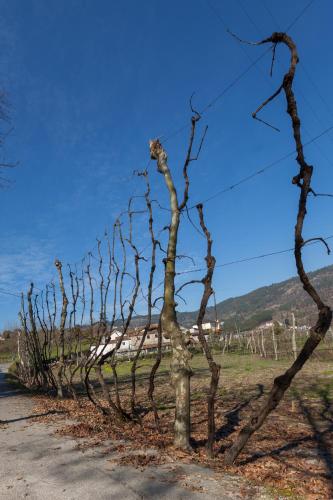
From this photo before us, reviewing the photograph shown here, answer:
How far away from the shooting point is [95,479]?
4906 mm

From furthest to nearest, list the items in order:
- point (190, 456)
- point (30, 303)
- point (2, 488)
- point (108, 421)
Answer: point (30, 303) → point (108, 421) → point (190, 456) → point (2, 488)

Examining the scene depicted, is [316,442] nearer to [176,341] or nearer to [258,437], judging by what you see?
[258,437]

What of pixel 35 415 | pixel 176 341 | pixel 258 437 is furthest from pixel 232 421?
pixel 35 415

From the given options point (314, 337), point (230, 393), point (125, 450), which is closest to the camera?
point (314, 337)

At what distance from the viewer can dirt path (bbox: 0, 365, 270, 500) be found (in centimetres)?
434

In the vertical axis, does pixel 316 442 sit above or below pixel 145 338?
below

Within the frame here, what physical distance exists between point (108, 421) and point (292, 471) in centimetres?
499

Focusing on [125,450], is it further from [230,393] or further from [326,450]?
[230,393]

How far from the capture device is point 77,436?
24.8 feet

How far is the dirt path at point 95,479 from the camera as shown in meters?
4.34

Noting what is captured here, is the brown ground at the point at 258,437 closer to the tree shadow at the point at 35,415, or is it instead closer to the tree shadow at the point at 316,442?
the tree shadow at the point at 316,442

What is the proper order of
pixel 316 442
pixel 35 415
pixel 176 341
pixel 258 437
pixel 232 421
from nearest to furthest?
pixel 316 442 → pixel 176 341 → pixel 258 437 → pixel 232 421 → pixel 35 415

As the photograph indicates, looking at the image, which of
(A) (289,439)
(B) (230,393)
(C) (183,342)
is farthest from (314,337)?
(B) (230,393)

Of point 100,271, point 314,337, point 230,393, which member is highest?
point 100,271
